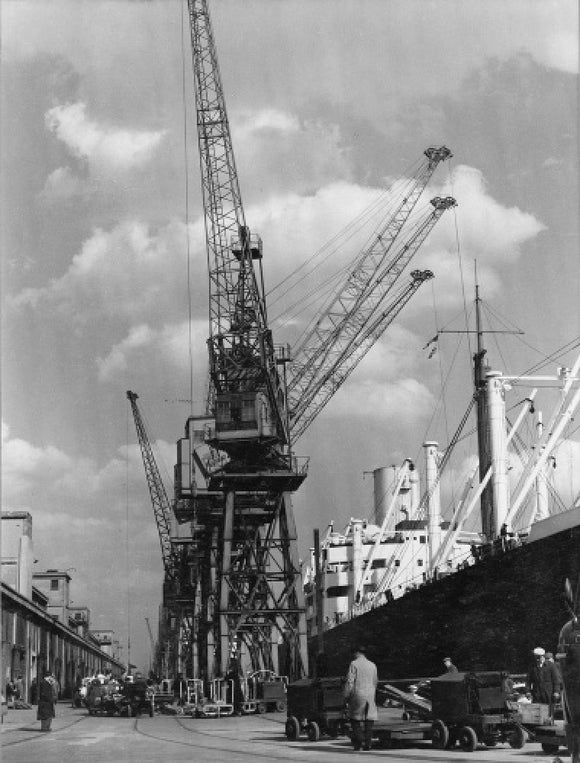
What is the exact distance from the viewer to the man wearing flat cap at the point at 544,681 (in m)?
17.2

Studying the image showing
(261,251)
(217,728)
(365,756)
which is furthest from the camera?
(261,251)

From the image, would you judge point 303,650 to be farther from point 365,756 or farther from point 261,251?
point 365,756

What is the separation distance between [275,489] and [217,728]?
19.3m

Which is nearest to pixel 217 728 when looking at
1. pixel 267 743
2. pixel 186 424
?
pixel 267 743

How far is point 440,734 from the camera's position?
15.2m

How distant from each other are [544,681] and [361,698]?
4.35m

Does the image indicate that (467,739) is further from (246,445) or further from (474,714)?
(246,445)

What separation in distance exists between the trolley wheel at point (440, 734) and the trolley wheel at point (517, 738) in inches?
37.9

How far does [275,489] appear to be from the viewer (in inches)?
1711

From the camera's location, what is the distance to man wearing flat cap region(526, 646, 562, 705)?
56.5 feet

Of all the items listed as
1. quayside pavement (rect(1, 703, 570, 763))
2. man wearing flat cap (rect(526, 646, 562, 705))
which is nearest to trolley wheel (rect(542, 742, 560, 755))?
quayside pavement (rect(1, 703, 570, 763))

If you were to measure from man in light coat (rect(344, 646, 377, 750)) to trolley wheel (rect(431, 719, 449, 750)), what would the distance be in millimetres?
1100

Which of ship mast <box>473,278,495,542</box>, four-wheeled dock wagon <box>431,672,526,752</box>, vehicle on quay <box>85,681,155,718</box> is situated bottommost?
vehicle on quay <box>85,681,155,718</box>

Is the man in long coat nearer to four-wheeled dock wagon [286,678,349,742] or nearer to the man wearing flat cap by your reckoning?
four-wheeled dock wagon [286,678,349,742]
